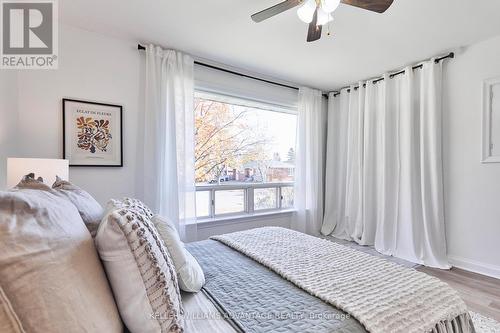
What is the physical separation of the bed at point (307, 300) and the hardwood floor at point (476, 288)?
4.37 ft

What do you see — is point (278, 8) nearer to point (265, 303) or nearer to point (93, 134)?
point (265, 303)

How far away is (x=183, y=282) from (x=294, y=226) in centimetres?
306

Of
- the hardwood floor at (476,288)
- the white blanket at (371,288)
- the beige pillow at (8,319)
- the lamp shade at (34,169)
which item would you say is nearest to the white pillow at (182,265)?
the white blanket at (371,288)

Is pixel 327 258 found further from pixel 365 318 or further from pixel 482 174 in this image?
pixel 482 174

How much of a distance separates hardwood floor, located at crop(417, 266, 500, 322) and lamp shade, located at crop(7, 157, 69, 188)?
337cm

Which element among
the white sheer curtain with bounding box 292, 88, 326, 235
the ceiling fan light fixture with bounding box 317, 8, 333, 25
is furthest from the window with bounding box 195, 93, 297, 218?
the ceiling fan light fixture with bounding box 317, 8, 333, 25

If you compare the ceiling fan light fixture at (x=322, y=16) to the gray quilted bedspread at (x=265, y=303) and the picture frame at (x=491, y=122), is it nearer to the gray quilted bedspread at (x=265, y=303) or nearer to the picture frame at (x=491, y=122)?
the gray quilted bedspread at (x=265, y=303)

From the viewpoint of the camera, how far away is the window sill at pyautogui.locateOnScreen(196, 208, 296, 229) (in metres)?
3.22

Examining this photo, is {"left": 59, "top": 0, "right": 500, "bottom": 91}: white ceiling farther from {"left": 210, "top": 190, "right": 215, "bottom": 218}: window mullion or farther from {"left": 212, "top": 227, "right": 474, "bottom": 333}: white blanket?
{"left": 212, "top": 227, "right": 474, "bottom": 333}: white blanket

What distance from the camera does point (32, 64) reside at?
88.7 inches

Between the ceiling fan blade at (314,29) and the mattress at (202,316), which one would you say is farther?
the ceiling fan blade at (314,29)

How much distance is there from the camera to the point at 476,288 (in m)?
2.43

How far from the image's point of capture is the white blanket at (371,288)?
3.24 feet

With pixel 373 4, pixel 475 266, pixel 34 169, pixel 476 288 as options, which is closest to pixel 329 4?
pixel 373 4
